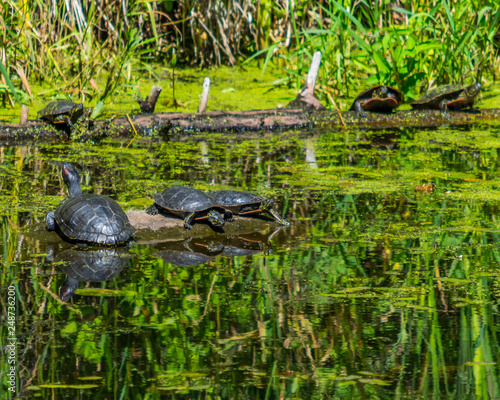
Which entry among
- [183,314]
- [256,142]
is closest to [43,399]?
[183,314]

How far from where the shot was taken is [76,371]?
2336mm

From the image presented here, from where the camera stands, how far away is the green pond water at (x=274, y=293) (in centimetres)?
232

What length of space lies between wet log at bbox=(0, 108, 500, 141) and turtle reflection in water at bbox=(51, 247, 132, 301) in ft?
11.5

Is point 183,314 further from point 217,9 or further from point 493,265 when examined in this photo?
point 217,9

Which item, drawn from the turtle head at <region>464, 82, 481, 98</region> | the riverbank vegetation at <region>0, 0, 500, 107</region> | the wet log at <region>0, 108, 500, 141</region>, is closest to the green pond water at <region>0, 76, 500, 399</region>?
the wet log at <region>0, 108, 500, 141</region>

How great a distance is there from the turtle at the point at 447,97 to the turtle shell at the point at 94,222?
5.32 meters

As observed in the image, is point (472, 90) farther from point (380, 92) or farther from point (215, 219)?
point (215, 219)

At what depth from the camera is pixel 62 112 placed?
6656 mm

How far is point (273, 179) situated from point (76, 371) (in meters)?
3.29

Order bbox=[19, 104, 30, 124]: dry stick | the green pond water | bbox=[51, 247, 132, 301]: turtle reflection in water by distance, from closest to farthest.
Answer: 1. the green pond water
2. bbox=[51, 247, 132, 301]: turtle reflection in water
3. bbox=[19, 104, 30, 124]: dry stick

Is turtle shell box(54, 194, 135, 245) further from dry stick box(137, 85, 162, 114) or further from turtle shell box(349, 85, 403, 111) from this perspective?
turtle shell box(349, 85, 403, 111)

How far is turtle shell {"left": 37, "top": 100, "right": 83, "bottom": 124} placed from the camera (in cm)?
664

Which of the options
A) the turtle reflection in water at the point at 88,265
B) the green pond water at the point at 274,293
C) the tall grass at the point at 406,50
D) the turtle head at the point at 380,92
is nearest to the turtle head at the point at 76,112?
the green pond water at the point at 274,293

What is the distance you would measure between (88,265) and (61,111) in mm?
3560
